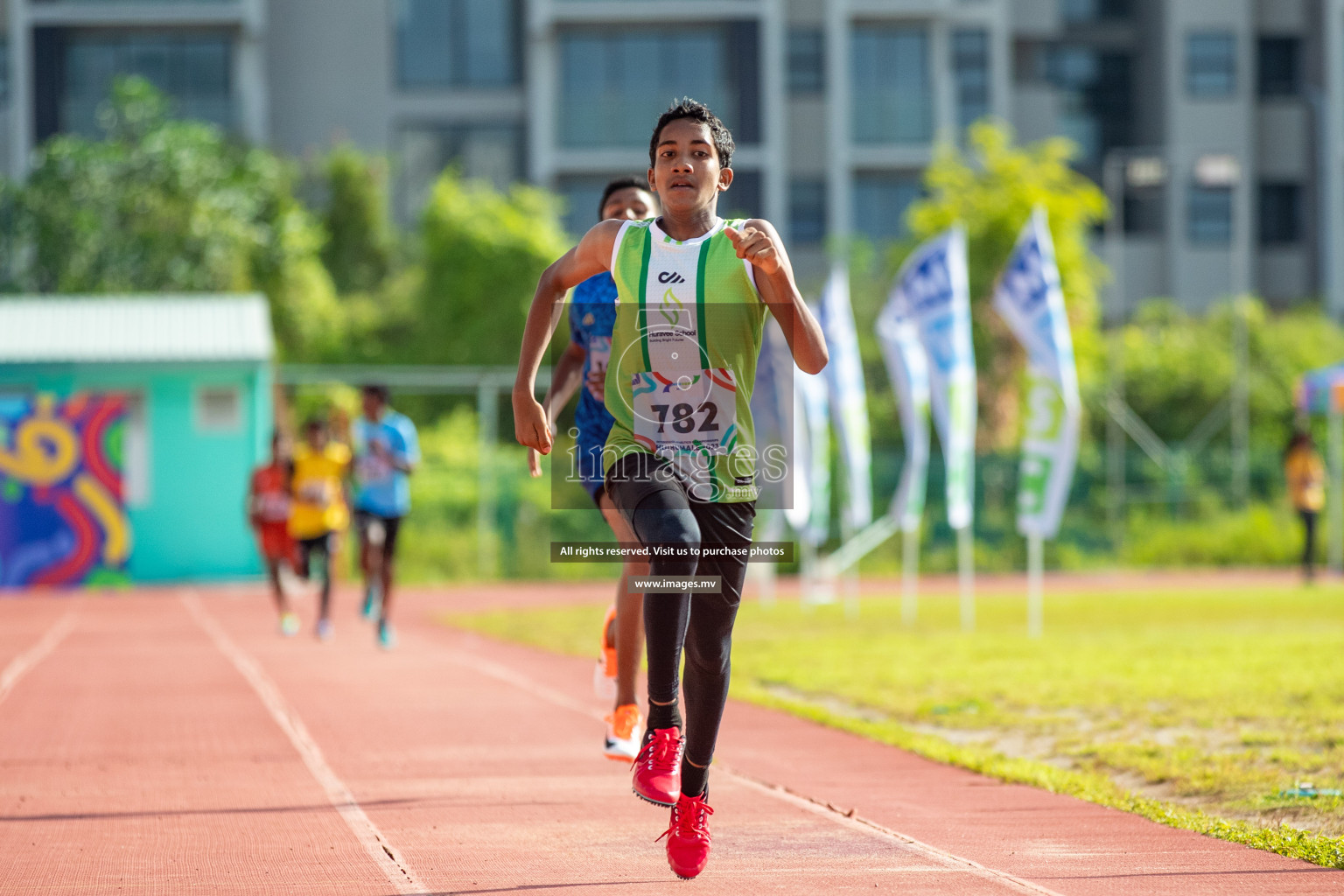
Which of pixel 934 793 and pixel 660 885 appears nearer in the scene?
pixel 660 885

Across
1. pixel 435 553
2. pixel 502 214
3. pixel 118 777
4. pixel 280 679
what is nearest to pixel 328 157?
pixel 502 214

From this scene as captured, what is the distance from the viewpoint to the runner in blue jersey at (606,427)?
6.38 metres

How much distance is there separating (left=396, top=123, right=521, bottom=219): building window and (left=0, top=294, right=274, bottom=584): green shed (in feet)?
64.7

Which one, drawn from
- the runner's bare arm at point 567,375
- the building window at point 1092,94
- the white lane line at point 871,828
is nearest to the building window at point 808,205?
the building window at point 1092,94

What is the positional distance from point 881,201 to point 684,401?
1499 inches

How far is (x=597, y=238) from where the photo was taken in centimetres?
502

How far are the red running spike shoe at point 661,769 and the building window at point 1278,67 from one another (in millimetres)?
42396

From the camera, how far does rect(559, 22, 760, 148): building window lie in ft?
135

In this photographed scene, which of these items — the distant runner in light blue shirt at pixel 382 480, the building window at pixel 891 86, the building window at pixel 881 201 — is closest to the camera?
the distant runner in light blue shirt at pixel 382 480

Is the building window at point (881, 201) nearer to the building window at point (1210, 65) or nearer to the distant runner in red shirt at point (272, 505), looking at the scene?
the building window at point (1210, 65)

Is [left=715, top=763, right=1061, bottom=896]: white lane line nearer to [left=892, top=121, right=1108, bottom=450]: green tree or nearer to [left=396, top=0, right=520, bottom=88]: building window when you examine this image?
[left=892, top=121, right=1108, bottom=450]: green tree

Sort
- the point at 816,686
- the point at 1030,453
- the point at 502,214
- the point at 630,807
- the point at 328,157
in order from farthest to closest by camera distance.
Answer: the point at 328,157 → the point at 502,214 → the point at 1030,453 → the point at 816,686 → the point at 630,807

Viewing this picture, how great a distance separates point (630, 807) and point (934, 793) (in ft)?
4.29

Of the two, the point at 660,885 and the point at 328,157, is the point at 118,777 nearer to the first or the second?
the point at 660,885
